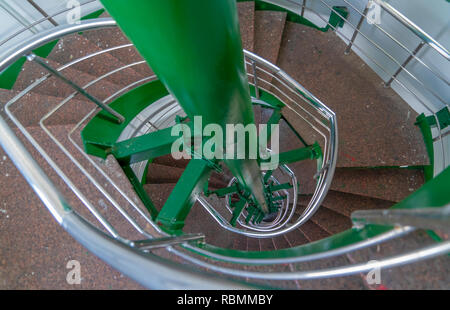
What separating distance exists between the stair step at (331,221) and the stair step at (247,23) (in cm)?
189

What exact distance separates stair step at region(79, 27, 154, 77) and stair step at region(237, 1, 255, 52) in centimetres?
97

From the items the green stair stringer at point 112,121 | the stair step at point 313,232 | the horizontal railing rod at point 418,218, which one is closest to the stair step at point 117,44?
the green stair stringer at point 112,121

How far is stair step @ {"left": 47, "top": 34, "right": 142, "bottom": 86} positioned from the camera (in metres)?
2.38

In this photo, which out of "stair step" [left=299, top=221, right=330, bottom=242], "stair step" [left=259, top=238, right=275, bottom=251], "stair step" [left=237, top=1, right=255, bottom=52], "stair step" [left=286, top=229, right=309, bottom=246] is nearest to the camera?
"stair step" [left=237, top=1, right=255, bottom=52]

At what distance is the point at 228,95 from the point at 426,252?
67cm

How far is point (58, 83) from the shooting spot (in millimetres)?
2170

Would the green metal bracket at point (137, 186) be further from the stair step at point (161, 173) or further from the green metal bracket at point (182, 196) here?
the stair step at point (161, 173)

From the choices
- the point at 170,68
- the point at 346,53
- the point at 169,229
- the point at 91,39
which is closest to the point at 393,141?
the point at 346,53

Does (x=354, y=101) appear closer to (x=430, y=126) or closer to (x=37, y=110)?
(x=430, y=126)

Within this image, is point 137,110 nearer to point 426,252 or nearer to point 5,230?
point 5,230

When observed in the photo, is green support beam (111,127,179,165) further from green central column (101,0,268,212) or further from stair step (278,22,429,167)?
stair step (278,22,429,167)

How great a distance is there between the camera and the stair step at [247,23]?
2.59 m

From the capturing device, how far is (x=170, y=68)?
2.41ft

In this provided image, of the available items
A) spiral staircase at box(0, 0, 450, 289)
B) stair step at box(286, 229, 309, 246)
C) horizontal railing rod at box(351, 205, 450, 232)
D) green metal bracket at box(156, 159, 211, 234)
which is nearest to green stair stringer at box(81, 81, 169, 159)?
spiral staircase at box(0, 0, 450, 289)
